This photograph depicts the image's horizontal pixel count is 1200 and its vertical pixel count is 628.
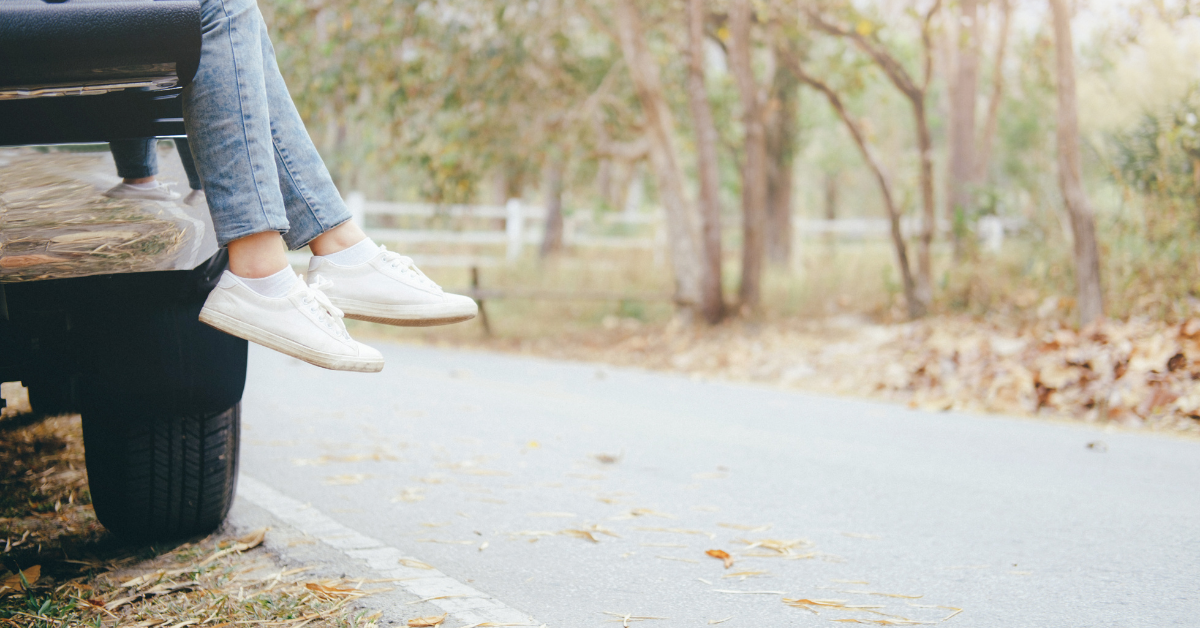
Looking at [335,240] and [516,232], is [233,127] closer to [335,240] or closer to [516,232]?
[335,240]

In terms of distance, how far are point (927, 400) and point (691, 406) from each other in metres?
1.85

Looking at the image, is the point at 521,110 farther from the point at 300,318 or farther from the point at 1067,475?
the point at 300,318

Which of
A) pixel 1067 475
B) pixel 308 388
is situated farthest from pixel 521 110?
pixel 1067 475

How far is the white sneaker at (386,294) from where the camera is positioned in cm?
254

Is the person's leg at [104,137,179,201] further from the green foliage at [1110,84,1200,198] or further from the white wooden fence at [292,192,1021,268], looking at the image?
the white wooden fence at [292,192,1021,268]

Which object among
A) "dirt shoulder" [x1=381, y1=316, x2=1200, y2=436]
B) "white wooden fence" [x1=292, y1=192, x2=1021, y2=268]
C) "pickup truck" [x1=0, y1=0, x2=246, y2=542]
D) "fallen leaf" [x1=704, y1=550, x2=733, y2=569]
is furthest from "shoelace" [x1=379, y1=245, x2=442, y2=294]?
"white wooden fence" [x1=292, y1=192, x2=1021, y2=268]

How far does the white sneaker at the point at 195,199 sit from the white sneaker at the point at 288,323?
40cm

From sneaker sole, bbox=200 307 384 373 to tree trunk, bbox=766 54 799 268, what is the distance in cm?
1469

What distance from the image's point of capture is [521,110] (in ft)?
42.3

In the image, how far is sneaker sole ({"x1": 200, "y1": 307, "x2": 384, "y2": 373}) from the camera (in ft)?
7.64

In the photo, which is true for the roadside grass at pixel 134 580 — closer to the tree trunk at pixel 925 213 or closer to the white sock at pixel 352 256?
the white sock at pixel 352 256

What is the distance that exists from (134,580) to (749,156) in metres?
9.68

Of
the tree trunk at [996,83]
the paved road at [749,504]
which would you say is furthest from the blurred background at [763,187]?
the paved road at [749,504]

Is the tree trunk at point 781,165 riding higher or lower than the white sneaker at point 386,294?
higher
